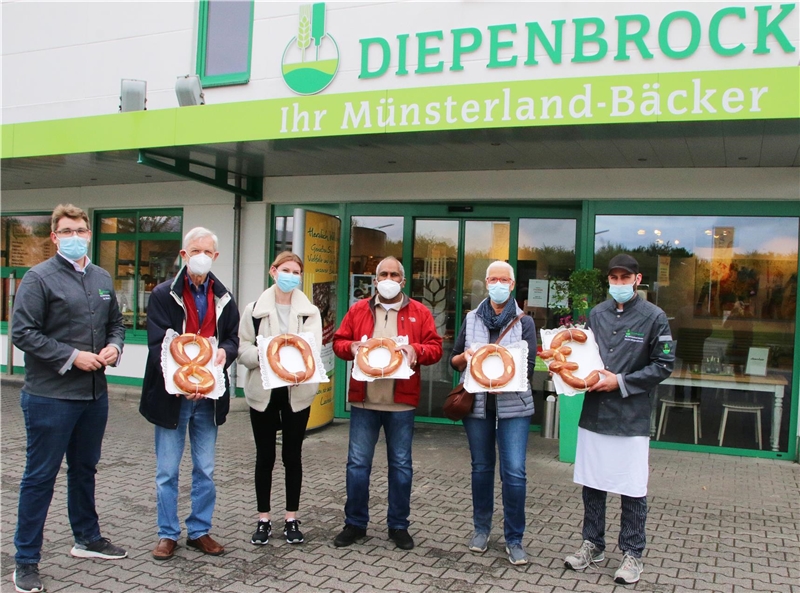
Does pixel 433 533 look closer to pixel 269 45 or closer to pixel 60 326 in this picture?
pixel 60 326

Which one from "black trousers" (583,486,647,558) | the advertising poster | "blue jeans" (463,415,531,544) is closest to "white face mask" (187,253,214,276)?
"blue jeans" (463,415,531,544)

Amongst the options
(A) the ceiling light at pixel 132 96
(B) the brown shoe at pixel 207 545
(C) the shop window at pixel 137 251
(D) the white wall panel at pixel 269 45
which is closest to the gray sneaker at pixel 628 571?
(B) the brown shoe at pixel 207 545

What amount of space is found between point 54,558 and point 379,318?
2594 mm

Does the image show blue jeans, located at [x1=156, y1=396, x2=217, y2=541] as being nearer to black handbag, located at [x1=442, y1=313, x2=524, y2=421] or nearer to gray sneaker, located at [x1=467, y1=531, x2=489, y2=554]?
black handbag, located at [x1=442, y1=313, x2=524, y2=421]

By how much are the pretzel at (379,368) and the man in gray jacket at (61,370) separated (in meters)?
1.53

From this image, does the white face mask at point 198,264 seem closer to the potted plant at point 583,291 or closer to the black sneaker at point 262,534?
the black sneaker at point 262,534

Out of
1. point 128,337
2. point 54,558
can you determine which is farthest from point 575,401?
point 128,337

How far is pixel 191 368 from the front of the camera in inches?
171

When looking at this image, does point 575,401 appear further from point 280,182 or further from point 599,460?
point 280,182

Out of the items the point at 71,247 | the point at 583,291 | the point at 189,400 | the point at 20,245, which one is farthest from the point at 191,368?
the point at 20,245

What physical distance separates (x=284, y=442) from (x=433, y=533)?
1.30 m

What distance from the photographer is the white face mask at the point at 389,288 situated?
4.86 metres

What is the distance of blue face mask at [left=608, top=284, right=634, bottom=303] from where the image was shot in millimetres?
4387

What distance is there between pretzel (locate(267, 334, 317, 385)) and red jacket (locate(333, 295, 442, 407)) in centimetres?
28
